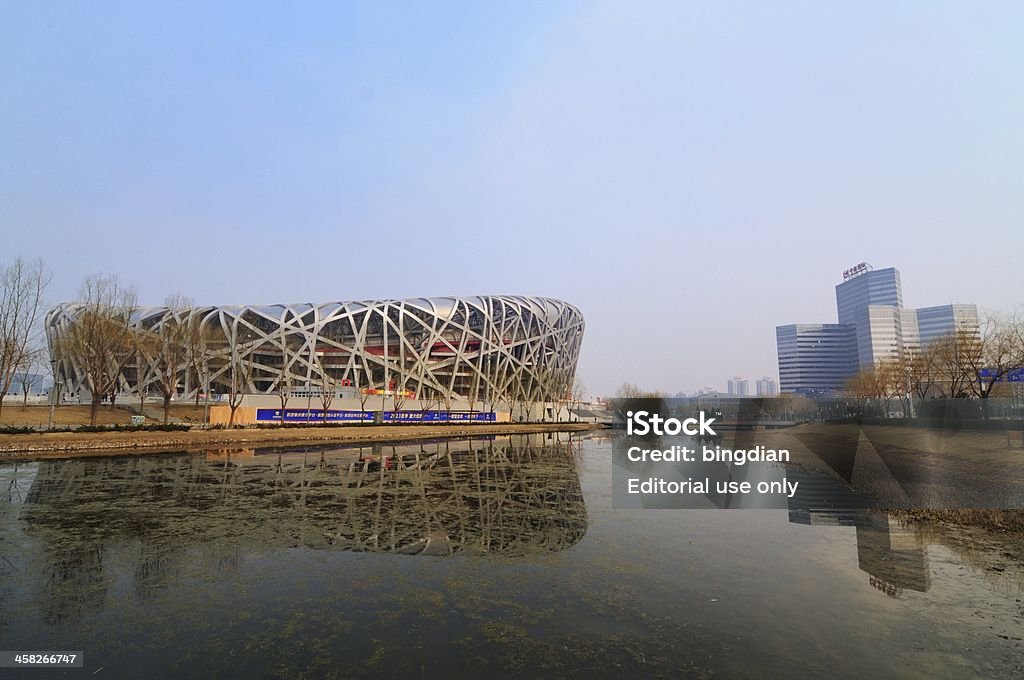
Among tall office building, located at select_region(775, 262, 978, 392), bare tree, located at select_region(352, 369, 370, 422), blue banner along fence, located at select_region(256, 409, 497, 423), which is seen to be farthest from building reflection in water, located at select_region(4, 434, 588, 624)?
tall office building, located at select_region(775, 262, 978, 392)

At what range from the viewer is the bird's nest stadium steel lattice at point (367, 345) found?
67.4 meters

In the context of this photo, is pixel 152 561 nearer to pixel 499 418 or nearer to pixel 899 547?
pixel 899 547

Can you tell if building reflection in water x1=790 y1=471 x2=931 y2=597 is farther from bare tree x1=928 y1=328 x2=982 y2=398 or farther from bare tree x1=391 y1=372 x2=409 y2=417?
bare tree x1=391 y1=372 x2=409 y2=417

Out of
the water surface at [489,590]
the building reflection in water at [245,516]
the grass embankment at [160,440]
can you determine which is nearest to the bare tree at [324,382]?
the grass embankment at [160,440]

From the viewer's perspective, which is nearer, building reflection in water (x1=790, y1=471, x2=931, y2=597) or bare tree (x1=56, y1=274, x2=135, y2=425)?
building reflection in water (x1=790, y1=471, x2=931, y2=597)

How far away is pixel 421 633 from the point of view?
5.22 meters

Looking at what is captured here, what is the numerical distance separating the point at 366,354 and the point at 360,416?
15.6 metres

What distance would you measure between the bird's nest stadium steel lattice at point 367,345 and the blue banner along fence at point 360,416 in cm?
369

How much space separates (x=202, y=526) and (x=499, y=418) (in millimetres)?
70759

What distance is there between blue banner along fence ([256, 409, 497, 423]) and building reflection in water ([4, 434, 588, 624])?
28.8m

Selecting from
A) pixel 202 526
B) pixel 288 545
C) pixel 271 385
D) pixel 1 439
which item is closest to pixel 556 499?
pixel 288 545

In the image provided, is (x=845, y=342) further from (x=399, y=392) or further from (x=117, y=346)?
(x=117, y=346)

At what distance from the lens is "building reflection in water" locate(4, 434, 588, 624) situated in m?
7.35

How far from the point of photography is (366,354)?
2761 inches
